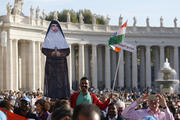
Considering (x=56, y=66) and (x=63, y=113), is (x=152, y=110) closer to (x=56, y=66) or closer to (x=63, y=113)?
(x=63, y=113)

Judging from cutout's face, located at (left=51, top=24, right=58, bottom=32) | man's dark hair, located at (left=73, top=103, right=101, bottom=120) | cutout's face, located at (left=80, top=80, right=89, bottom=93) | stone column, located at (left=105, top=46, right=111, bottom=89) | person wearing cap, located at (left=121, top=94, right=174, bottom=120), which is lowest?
stone column, located at (left=105, top=46, right=111, bottom=89)

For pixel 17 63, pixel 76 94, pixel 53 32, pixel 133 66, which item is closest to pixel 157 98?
pixel 76 94

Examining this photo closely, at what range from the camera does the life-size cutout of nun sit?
55.6 ft

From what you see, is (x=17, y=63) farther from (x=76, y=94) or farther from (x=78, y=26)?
(x=76, y=94)

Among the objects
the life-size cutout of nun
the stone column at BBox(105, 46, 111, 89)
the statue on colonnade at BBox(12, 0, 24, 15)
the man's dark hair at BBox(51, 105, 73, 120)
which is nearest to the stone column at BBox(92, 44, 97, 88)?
the stone column at BBox(105, 46, 111, 89)

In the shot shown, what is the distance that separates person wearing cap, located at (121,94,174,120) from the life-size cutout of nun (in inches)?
210

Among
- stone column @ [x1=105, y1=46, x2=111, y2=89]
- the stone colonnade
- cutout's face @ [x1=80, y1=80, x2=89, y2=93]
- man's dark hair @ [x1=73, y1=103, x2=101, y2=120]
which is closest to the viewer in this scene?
man's dark hair @ [x1=73, y1=103, x2=101, y2=120]

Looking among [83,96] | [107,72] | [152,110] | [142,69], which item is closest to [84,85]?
[83,96]

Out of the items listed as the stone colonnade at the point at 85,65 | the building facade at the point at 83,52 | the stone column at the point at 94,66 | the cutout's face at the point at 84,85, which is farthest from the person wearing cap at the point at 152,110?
the stone column at the point at 94,66

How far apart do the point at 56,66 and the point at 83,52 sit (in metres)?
71.4

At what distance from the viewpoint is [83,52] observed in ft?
290

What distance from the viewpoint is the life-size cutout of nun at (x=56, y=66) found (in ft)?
55.6

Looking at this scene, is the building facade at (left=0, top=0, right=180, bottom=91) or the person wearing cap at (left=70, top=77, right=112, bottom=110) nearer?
the person wearing cap at (left=70, top=77, right=112, bottom=110)

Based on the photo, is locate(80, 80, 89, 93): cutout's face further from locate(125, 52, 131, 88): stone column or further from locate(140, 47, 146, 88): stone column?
locate(140, 47, 146, 88): stone column
